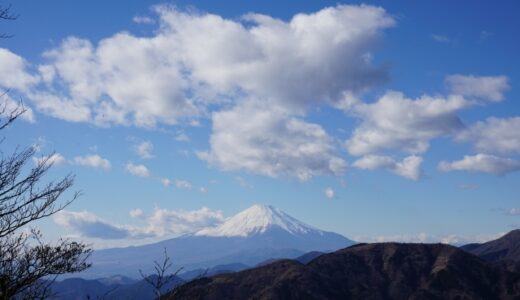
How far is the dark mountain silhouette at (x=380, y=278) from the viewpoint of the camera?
148 meters

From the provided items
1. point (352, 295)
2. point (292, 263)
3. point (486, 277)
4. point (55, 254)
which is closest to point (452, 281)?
point (486, 277)

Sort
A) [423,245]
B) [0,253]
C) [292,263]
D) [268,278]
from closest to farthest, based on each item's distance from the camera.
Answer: [0,253] → [268,278] → [292,263] → [423,245]

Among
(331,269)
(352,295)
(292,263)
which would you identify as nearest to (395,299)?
(352,295)

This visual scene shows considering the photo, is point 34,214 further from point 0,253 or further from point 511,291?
point 511,291

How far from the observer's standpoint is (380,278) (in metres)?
165

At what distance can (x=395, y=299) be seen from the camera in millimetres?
149750

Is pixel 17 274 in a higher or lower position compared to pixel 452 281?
higher

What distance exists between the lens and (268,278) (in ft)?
531

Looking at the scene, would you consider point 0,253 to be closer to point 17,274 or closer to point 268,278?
point 17,274

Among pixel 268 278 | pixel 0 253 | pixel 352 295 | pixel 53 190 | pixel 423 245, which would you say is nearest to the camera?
pixel 0 253

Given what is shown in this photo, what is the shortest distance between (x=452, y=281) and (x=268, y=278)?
182 ft

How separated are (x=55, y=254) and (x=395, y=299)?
5853 inches

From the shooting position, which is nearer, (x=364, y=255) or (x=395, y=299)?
(x=395, y=299)

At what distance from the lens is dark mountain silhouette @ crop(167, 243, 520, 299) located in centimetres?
14775
